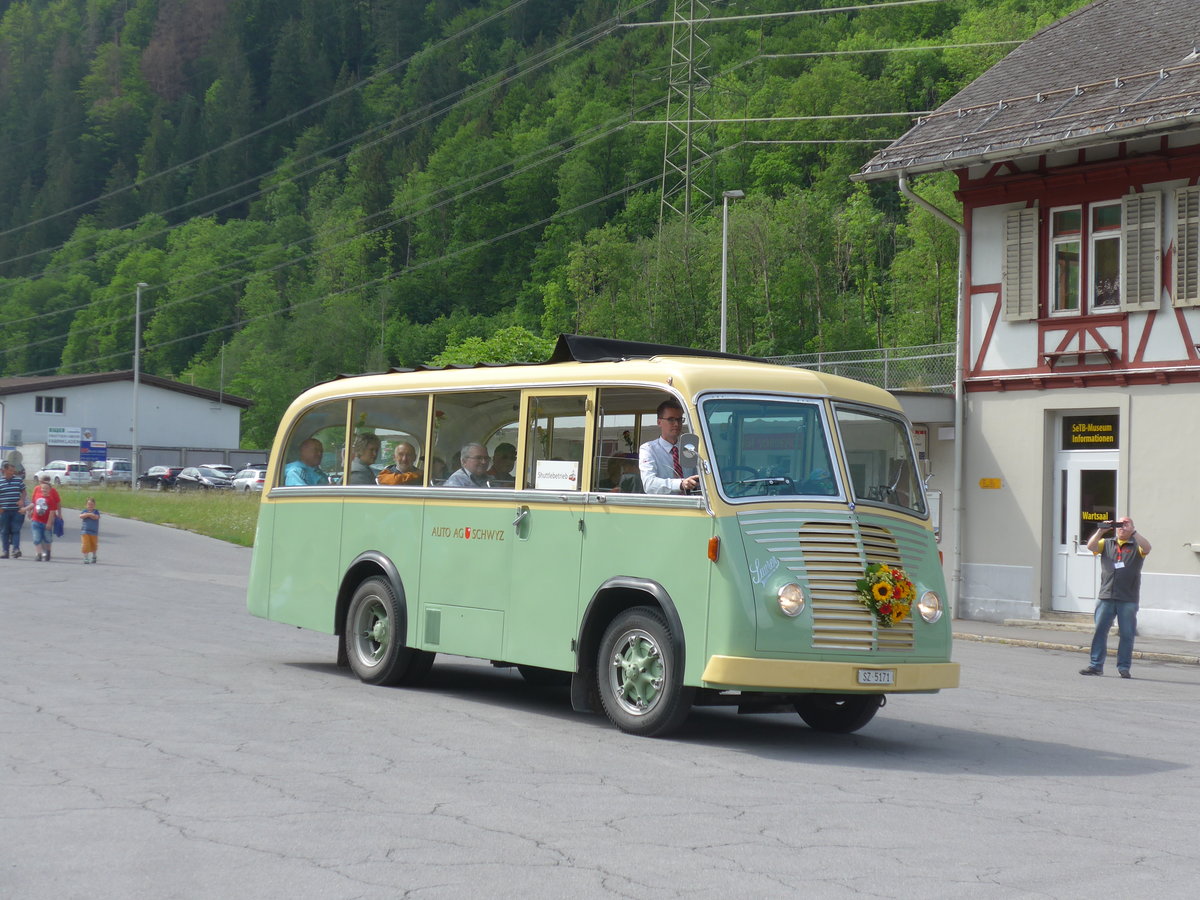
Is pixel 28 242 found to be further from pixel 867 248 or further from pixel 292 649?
pixel 292 649

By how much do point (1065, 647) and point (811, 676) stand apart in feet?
42.5

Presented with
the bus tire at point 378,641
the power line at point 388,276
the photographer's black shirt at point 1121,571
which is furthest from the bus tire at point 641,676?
the power line at point 388,276

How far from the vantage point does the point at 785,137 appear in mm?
75375

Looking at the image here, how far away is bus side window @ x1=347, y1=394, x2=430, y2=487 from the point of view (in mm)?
13172

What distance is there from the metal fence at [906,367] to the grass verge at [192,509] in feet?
52.4

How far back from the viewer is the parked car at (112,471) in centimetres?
8400

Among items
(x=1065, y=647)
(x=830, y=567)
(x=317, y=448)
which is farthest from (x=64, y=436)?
(x=830, y=567)

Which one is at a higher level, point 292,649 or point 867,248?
point 867,248

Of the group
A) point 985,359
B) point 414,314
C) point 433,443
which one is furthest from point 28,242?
point 433,443

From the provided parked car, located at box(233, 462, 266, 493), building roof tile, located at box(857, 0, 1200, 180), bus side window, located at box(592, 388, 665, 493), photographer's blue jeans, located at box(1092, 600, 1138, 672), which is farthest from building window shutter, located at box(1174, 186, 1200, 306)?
parked car, located at box(233, 462, 266, 493)

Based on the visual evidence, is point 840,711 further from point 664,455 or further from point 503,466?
point 503,466

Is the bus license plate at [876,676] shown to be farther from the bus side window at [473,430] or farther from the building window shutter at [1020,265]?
the building window shutter at [1020,265]

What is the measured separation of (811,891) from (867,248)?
6329cm

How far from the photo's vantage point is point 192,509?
52750 millimetres
